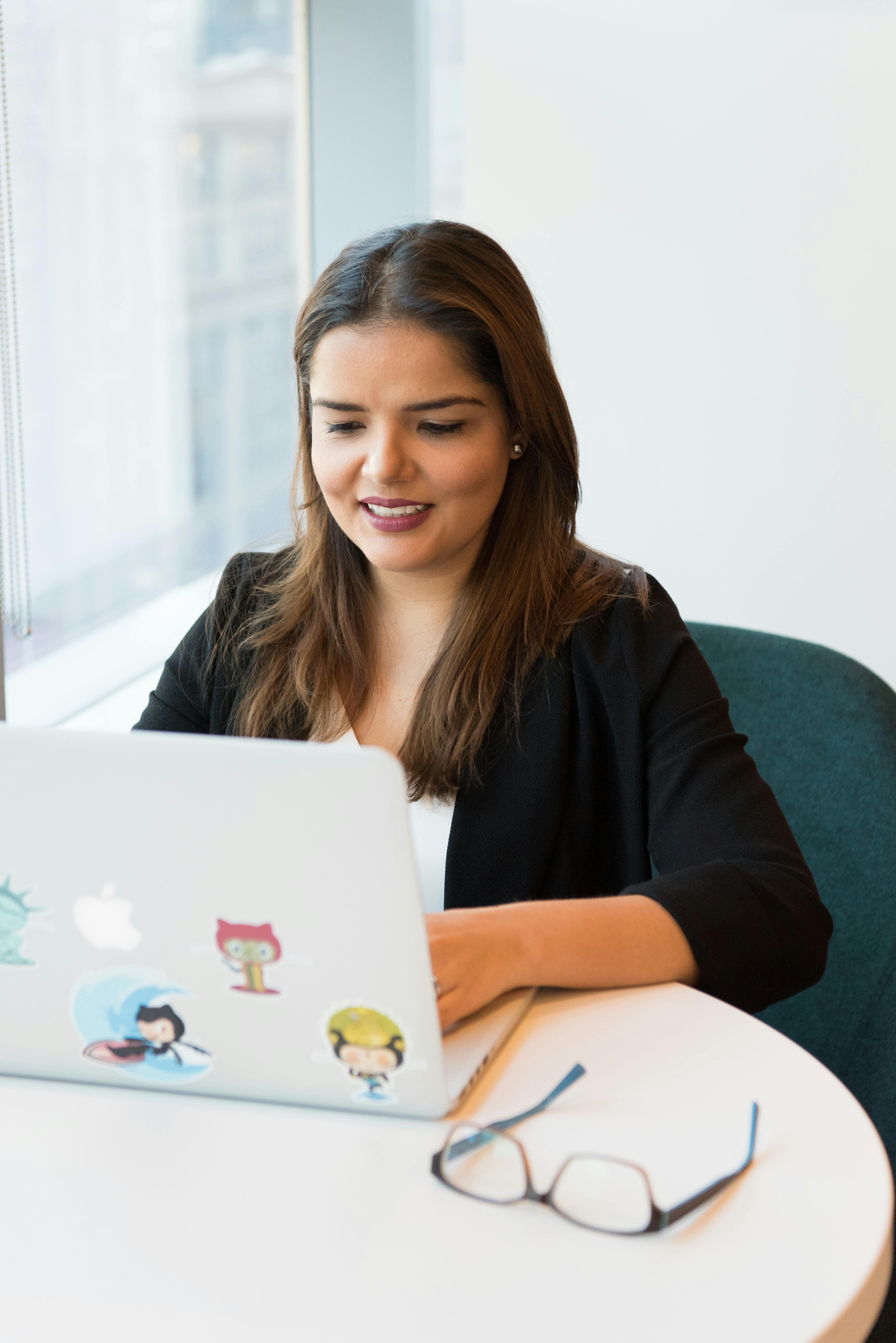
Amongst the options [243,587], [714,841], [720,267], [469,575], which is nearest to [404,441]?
[469,575]

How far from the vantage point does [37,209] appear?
2070mm

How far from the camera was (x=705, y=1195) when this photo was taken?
696 mm

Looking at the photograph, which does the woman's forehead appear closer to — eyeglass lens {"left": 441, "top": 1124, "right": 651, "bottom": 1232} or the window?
the window

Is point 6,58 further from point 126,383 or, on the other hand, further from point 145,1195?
point 145,1195

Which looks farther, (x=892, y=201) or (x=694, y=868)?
(x=892, y=201)

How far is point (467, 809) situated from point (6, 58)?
4.57 feet

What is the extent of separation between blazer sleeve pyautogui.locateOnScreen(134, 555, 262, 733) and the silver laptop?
0.73 metres

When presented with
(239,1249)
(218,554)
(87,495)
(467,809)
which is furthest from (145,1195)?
(218,554)

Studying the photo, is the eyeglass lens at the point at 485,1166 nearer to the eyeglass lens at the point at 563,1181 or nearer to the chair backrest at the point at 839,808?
the eyeglass lens at the point at 563,1181

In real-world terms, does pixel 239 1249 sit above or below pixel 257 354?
below

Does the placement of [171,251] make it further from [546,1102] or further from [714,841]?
[546,1102]

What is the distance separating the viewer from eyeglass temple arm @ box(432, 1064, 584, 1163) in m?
0.74

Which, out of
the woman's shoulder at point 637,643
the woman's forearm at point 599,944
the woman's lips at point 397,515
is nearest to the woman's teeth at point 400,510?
the woman's lips at point 397,515

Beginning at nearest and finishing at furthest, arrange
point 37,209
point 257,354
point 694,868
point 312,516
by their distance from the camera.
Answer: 1. point 694,868
2. point 312,516
3. point 37,209
4. point 257,354
